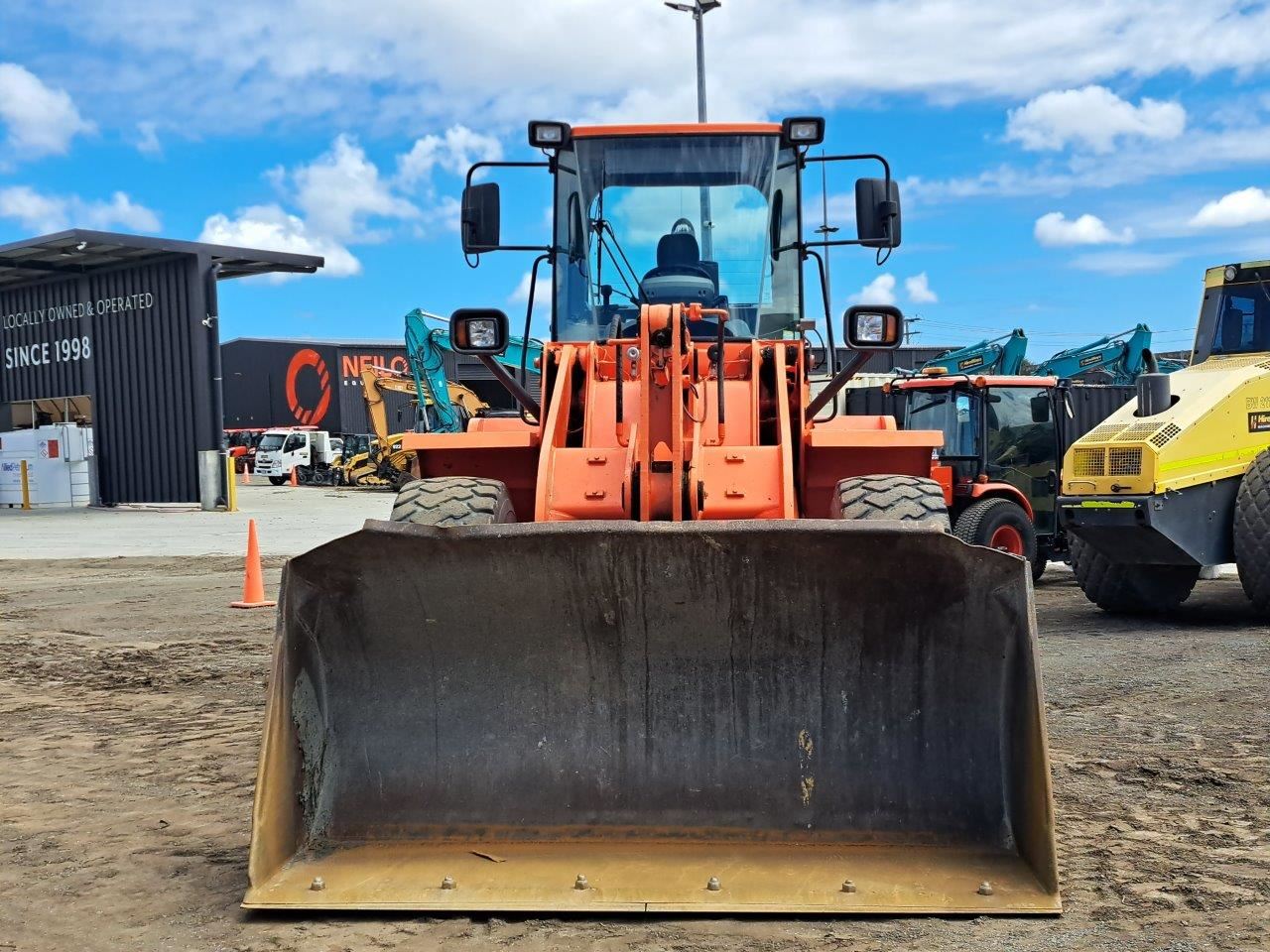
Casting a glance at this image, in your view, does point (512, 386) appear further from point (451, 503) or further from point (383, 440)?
point (383, 440)

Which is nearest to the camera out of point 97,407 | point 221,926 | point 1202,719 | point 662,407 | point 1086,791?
point 221,926

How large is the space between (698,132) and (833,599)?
3.34m

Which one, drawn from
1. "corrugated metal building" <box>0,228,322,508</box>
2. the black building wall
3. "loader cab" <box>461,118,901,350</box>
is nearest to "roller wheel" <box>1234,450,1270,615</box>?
"loader cab" <box>461,118,901,350</box>

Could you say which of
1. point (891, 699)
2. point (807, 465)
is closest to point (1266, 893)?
point (891, 699)

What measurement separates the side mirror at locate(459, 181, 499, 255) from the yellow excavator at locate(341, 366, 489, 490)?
2718 centimetres

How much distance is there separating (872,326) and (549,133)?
1964 millimetres

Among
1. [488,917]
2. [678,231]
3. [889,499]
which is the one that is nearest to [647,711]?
[488,917]

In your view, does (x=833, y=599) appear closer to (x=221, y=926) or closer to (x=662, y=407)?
(x=662, y=407)

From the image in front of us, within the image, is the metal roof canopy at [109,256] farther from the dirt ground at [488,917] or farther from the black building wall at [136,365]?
the dirt ground at [488,917]

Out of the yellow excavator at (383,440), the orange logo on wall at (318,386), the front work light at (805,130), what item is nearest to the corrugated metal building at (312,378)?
the orange logo on wall at (318,386)

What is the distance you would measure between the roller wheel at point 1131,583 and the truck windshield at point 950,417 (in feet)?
7.59

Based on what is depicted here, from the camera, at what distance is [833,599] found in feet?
13.5

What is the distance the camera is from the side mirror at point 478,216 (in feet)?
21.6

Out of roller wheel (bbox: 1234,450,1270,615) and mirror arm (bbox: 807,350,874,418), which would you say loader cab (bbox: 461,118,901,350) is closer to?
mirror arm (bbox: 807,350,874,418)
